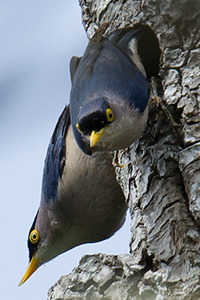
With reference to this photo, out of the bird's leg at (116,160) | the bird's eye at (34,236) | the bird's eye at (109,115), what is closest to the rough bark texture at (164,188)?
the bird's leg at (116,160)

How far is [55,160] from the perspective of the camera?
197 inches

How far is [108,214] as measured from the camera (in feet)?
16.3

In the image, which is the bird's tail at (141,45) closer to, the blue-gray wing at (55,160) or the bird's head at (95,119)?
the bird's head at (95,119)

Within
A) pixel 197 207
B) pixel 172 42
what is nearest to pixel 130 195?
pixel 197 207

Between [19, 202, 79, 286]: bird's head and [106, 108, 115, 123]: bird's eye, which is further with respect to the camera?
[19, 202, 79, 286]: bird's head

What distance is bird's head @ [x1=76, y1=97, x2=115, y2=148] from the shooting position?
11.5 feet

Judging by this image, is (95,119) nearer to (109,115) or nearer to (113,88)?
(109,115)

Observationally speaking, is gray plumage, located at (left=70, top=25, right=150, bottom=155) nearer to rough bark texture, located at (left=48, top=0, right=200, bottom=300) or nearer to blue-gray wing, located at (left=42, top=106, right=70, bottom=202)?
rough bark texture, located at (left=48, top=0, right=200, bottom=300)

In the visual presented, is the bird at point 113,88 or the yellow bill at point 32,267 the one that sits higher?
the bird at point 113,88

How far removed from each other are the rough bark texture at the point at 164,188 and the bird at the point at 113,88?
16 centimetres

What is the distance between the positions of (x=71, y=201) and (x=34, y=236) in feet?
2.51

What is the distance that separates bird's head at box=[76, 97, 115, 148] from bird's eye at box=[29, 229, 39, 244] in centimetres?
208

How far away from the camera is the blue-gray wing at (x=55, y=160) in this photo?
4.97 meters

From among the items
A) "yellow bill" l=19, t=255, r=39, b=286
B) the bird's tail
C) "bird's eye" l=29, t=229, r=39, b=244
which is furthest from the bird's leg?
"yellow bill" l=19, t=255, r=39, b=286
